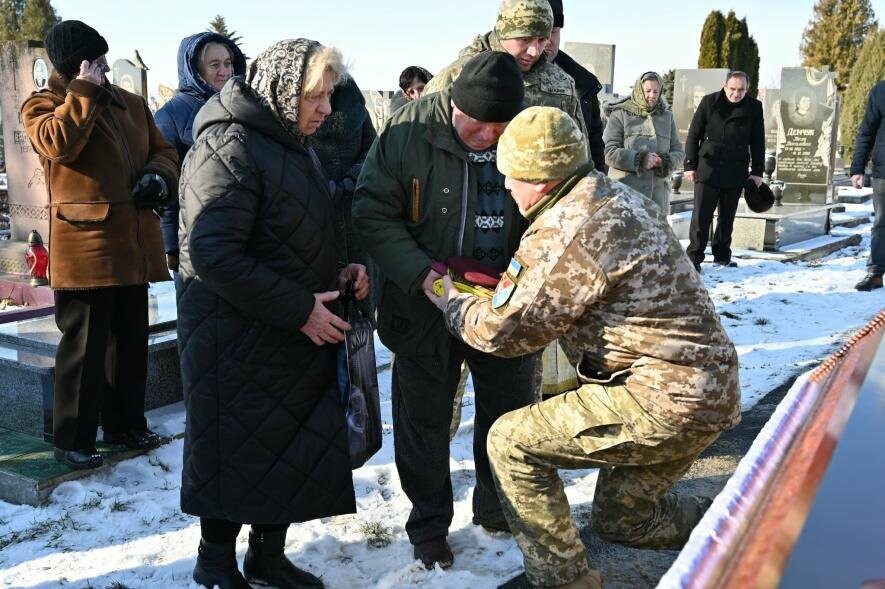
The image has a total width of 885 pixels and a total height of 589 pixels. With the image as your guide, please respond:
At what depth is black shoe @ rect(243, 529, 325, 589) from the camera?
2887mm

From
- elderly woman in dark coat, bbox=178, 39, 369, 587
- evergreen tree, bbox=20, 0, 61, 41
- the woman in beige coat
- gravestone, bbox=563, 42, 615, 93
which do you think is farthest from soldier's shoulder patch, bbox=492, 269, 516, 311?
evergreen tree, bbox=20, 0, 61, 41

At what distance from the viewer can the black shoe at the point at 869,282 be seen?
8.19 meters

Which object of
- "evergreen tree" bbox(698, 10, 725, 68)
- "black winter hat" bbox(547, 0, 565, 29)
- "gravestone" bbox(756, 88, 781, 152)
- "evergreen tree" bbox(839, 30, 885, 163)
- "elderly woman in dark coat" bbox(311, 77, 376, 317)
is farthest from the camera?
"evergreen tree" bbox(698, 10, 725, 68)

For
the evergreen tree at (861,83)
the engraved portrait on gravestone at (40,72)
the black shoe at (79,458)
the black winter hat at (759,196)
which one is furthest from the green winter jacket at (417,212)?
the evergreen tree at (861,83)

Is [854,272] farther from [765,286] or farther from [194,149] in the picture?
[194,149]

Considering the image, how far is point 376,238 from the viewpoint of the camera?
299 centimetres

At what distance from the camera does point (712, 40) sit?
30969 mm

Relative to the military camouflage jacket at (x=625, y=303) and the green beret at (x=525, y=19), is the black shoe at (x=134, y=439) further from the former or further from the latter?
the green beret at (x=525, y=19)

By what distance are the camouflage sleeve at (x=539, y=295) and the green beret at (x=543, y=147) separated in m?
0.17

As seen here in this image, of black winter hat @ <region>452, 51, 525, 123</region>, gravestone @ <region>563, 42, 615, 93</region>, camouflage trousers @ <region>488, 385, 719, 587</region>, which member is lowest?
camouflage trousers @ <region>488, 385, 719, 587</region>

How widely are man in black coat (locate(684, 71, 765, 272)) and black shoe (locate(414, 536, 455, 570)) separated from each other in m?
6.54

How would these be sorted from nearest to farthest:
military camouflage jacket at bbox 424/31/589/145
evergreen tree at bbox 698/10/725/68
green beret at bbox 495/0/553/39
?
green beret at bbox 495/0/553/39, military camouflage jacket at bbox 424/31/589/145, evergreen tree at bbox 698/10/725/68

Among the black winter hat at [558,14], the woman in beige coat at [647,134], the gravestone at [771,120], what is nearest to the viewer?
the black winter hat at [558,14]

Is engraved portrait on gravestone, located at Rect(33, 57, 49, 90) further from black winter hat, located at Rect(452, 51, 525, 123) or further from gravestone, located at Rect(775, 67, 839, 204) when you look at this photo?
gravestone, located at Rect(775, 67, 839, 204)
